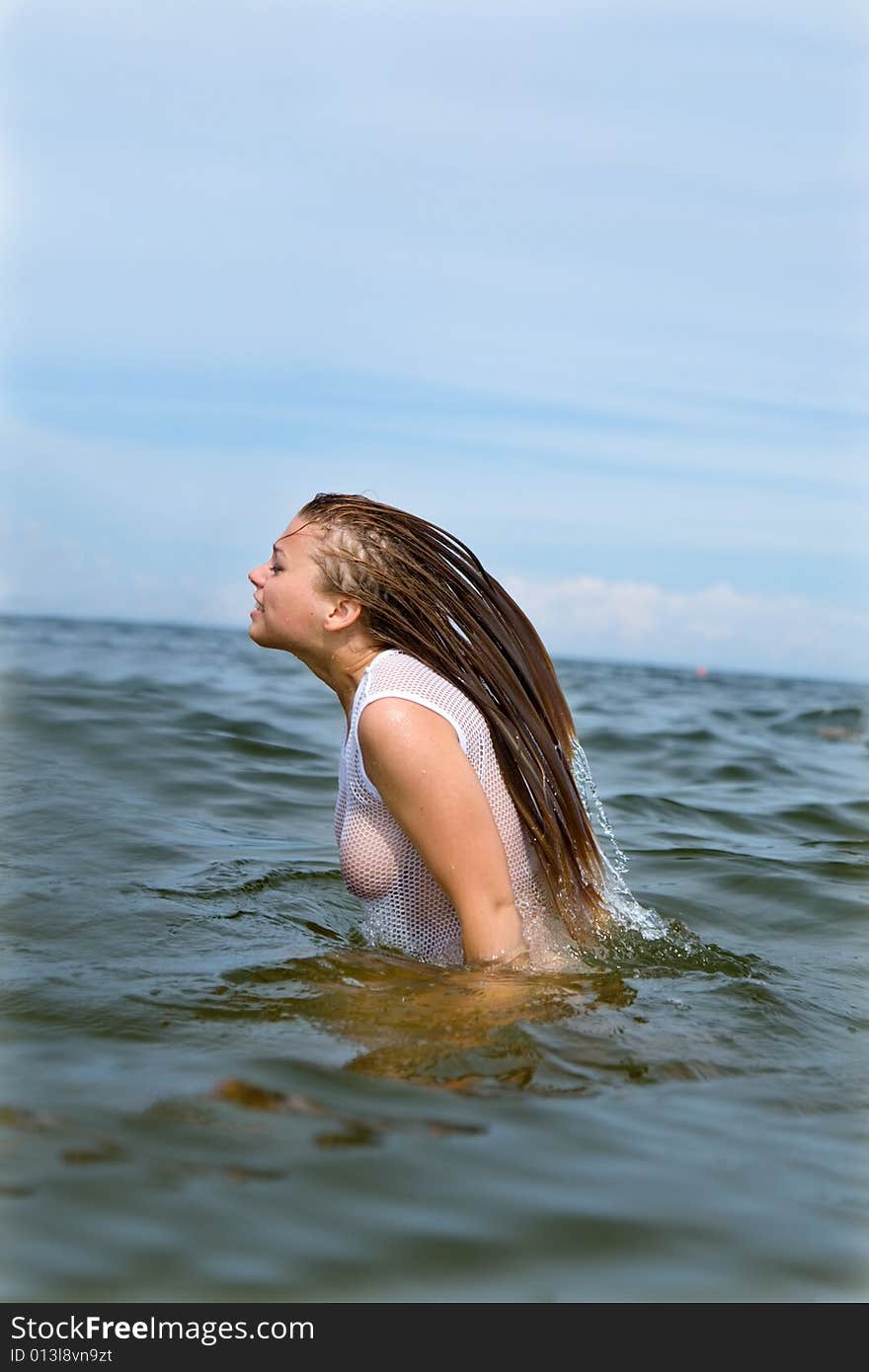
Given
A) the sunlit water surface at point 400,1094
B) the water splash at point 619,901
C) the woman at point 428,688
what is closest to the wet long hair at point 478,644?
the woman at point 428,688

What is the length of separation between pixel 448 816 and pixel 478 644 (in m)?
0.76

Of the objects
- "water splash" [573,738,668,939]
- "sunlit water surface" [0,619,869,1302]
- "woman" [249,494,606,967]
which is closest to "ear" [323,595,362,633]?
"woman" [249,494,606,967]

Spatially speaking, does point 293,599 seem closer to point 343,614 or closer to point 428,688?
point 343,614

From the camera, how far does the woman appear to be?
4.00 metres

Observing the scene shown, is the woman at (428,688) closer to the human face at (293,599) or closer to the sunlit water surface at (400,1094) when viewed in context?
the human face at (293,599)

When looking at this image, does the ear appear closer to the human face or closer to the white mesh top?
the human face

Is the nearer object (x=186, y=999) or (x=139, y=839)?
(x=186, y=999)

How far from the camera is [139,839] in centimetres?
638

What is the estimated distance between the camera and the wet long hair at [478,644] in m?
4.11

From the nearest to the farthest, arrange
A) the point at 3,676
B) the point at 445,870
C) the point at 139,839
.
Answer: the point at 445,870 < the point at 139,839 < the point at 3,676

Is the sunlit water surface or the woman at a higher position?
the woman

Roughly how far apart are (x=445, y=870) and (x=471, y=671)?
0.74 m
